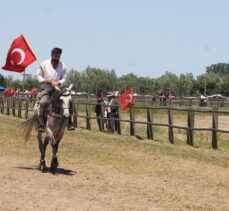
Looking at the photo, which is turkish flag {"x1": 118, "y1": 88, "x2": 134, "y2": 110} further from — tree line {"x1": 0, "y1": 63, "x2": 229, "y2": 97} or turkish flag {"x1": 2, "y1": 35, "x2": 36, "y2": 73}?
tree line {"x1": 0, "y1": 63, "x2": 229, "y2": 97}

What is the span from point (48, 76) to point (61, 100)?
2.03 ft

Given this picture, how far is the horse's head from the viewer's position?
34.4 feet

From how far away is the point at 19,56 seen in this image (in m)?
12.1

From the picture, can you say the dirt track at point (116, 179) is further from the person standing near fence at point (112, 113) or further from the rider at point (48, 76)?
the person standing near fence at point (112, 113)

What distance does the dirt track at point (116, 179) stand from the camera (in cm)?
792

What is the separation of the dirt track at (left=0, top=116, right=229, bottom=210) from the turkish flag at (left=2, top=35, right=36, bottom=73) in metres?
1.99

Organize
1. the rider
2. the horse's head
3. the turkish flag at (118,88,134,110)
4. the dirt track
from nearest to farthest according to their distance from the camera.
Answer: the dirt track
the horse's head
the rider
the turkish flag at (118,88,134,110)

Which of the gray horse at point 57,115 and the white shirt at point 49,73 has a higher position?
the white shirt at point 49,73

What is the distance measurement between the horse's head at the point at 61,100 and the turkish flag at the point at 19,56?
5.26ft

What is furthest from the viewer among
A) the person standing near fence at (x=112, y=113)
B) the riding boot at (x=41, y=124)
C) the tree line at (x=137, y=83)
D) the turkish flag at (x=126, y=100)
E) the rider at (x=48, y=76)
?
the tree line at (x=137, y=83)

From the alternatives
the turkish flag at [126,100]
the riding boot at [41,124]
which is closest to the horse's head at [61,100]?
the riding boot at [41,124]

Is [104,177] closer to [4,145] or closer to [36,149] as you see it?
[36,149]

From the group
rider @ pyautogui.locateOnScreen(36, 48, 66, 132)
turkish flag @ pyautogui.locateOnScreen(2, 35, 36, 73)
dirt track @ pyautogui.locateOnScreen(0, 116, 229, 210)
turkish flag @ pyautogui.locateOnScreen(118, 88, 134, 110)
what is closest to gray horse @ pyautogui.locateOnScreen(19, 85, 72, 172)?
rider @ pyautogui.locateOnScreen(36, 48, 66, 132)

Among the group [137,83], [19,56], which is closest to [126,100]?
[19,56]
